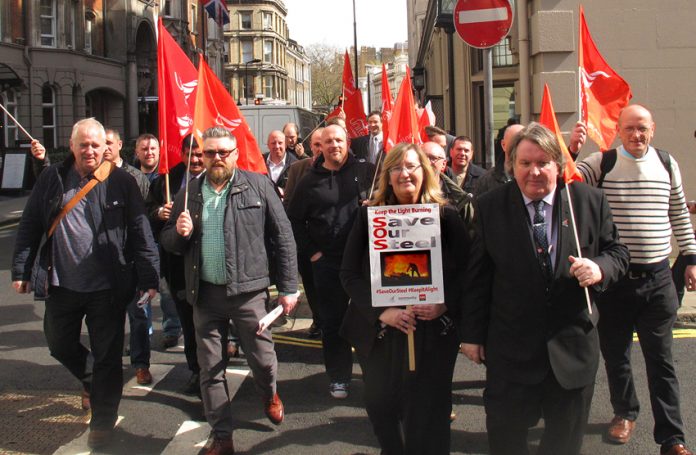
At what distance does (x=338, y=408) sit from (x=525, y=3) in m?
7.68

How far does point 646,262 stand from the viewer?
441cm

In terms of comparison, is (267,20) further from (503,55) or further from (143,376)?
(143,376)

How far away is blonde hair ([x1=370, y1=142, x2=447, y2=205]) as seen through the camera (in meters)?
3.89

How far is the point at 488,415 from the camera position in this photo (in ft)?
11.6

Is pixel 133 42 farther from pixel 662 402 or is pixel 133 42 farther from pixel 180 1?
pixel 662 402

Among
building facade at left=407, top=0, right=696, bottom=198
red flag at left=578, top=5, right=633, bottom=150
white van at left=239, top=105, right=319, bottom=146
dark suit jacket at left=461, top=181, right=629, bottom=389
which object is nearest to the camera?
dark suit jacket at left=461, top=181, right=629, bottom=389

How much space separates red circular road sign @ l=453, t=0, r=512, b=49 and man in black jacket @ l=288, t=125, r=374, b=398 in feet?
8.39

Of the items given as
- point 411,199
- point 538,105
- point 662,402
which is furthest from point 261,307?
point 538,105

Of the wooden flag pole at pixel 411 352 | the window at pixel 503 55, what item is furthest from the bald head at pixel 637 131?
the window at pixel 503 55

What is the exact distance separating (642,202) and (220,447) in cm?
282

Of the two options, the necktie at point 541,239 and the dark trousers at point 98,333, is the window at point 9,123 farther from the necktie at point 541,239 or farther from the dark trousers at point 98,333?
the necktie at point 541,239

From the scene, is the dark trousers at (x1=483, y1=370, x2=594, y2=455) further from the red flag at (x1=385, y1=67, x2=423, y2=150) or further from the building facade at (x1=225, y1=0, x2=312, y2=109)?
the building facade at (x1=225, y1=0, x2=312, y2=109)

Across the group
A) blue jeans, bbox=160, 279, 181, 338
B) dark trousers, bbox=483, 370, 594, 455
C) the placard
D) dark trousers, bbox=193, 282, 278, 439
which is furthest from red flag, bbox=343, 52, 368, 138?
dark trousers, bbox=483, 370, 594, 455

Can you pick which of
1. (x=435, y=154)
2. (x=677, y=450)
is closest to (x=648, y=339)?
(x=677, y=450)
